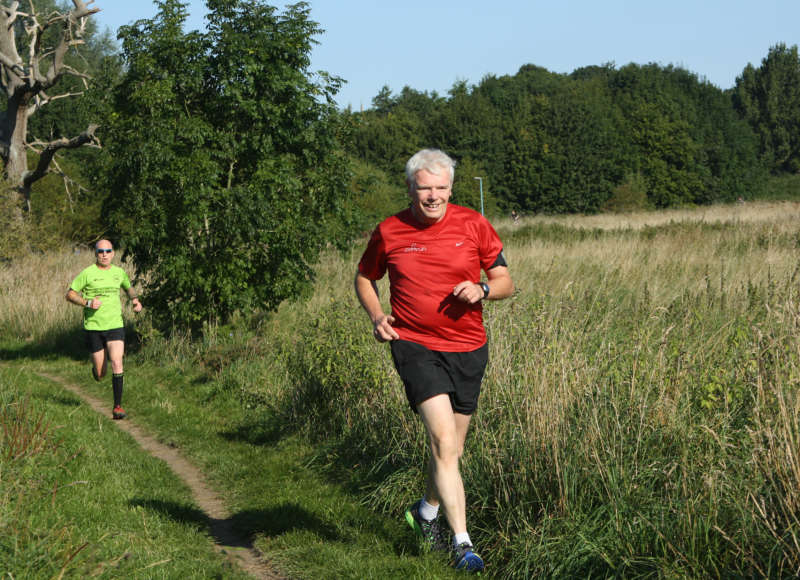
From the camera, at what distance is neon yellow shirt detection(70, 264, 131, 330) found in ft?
32.1

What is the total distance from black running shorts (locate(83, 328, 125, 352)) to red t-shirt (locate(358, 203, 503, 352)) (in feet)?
21.1

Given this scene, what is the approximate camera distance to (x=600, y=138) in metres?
65.1

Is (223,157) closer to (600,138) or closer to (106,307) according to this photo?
(106,307)

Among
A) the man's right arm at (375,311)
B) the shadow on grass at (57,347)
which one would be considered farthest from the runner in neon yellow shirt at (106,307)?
the man's right arm at (375,311)

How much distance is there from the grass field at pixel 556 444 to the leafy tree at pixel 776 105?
83.3 meters

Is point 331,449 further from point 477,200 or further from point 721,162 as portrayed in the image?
point 721,162

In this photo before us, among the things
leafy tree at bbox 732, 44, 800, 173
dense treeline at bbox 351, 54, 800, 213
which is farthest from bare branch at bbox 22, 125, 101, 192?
leafy tree at bbox 732, 44, 800, 173

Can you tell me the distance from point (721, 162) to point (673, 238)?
57438mm

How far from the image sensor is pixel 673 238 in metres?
19.4

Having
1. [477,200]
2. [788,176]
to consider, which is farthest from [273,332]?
[788,176]

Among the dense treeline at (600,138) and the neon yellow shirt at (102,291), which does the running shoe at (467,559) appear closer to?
the neon yellow shirt at (102,291)

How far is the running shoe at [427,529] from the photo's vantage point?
4816mm

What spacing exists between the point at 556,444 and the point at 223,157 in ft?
29.4

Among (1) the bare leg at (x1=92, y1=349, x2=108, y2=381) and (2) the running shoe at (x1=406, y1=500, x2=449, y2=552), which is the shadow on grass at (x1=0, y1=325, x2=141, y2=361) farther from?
(2) the running shoe at (x1=406, y1=500, x2=449, y2=552)
